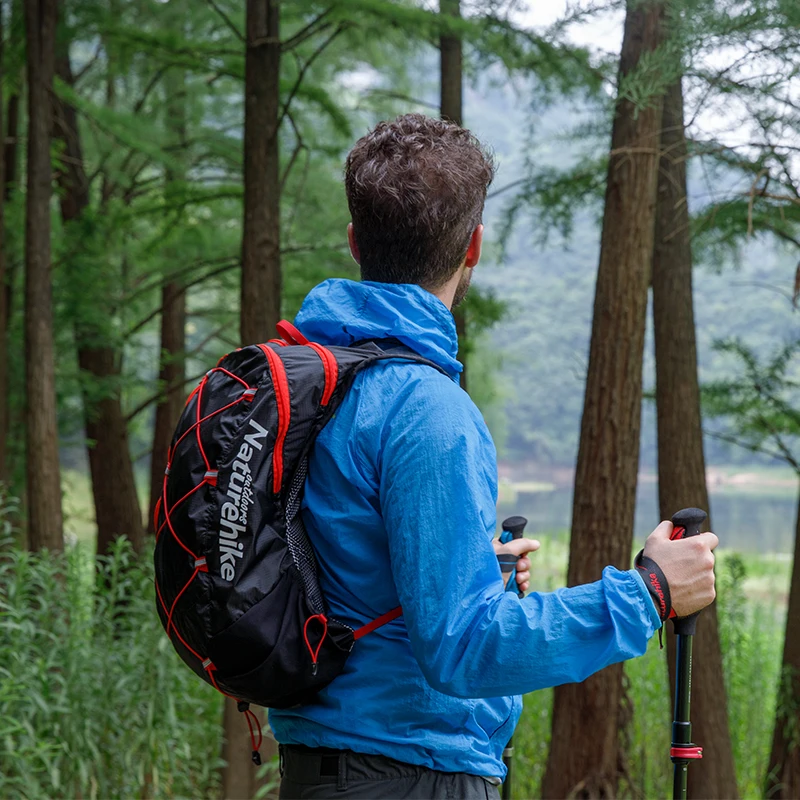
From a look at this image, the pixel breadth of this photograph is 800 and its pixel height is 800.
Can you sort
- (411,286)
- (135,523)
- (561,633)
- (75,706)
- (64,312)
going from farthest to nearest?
(135,523) → (64,312) → (75,706) → (411,286) → (561,633)

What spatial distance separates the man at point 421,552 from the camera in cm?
129

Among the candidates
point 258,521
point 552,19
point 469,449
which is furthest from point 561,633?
point 552,19

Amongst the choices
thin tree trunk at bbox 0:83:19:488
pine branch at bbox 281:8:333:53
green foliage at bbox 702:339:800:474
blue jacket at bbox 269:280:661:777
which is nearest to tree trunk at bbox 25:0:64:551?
thin tree trunk at bbox 0:83:19:488

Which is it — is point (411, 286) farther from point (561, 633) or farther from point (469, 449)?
point (561, 633)

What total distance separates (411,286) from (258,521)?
42cm

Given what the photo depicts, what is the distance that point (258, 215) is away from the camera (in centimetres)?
606

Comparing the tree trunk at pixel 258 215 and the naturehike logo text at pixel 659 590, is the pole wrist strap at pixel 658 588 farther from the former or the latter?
the tree trunk at pixel 258 215

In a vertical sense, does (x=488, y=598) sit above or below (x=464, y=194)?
below

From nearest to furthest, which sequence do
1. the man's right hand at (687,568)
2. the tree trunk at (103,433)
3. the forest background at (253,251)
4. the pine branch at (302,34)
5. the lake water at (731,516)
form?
the man's right hand at (687,568) → the forest background at (253,251) → the pine branch at (302,34) → the tree trunk at (103,433) → the lake water at (731,516)

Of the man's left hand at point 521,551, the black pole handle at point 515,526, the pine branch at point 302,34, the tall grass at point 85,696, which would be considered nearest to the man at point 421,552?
the man's left hand at point 521,551

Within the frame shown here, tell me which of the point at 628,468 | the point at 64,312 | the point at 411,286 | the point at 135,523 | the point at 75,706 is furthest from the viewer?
the point at 135,523

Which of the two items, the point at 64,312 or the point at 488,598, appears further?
the point at 64,312

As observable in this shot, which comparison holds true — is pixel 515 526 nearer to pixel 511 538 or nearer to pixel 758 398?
pixel 511 538

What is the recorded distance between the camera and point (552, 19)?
16.8 ft
